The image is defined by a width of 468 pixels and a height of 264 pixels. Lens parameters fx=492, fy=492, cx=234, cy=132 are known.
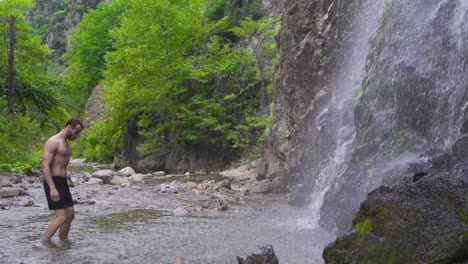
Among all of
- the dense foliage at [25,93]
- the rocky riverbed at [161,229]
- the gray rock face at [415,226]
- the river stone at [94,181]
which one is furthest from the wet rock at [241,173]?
the gray rock face at [415,226]

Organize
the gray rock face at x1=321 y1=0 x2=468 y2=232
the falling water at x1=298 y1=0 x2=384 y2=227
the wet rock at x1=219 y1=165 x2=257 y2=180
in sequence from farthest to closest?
the wet rock at x1=219 y1=165 x2=257 y2=180
the falling water at x1=298 y1=0 x2=384 y2=227
the gray rock face at x1=321 y1=0 x2=468 y2=232

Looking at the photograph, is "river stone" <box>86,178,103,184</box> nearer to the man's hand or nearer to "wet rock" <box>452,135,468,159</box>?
the man's hand

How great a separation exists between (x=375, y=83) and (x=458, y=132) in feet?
8.70

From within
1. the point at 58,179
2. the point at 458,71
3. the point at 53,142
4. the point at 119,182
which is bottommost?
the point at 119,182

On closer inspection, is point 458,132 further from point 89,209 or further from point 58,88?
point 58,88

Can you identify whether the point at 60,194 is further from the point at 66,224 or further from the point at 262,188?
the point at 262,188

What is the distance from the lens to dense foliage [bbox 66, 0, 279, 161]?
21.9 m

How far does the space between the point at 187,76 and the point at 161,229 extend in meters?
15.9

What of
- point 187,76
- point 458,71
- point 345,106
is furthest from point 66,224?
point 187,76

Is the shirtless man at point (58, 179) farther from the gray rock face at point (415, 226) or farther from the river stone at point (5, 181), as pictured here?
the river stone at point (5, 181)

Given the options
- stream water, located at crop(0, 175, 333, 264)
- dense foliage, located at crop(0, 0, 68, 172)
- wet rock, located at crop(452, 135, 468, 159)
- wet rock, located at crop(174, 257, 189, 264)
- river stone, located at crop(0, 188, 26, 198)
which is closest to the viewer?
wet rock, located at crop(452, 135, 468, 159)

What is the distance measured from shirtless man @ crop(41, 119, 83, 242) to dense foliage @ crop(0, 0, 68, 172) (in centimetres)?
1190

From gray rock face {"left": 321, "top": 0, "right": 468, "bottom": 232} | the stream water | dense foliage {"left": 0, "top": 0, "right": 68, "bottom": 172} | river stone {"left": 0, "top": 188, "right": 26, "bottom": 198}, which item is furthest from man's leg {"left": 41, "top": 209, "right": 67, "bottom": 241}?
dense foliage {"left": 0, "top": 0, "right": 68, "bottom": 172}

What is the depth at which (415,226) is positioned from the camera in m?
3.71
